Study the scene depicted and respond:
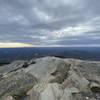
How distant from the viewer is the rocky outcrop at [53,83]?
9.68 m

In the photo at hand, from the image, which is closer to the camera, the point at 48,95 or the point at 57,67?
the point at 48,95

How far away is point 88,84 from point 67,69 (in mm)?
2365

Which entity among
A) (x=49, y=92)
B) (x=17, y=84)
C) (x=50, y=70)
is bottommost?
(x=49, y=92)

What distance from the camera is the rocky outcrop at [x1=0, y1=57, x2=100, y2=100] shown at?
968 centimetres

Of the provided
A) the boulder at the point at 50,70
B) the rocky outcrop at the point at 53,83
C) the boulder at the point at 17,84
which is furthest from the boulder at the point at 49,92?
the boulder at the point at 50,70

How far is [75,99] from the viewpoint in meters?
9.50

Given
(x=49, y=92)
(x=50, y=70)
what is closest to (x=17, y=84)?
(x=49, y=92)

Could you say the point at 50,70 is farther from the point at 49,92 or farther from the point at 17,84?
the point at 17,84

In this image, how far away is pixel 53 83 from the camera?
10.4 metres

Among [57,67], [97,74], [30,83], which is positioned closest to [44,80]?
→ [30,83]

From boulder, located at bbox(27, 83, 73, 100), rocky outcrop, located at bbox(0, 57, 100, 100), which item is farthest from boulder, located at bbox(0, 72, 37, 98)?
boulder, located at bbox(27, 83, 73, 100)

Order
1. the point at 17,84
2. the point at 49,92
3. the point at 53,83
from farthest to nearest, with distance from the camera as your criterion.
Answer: the point at 17,84 → the point at 53,83 → the point at 49,92

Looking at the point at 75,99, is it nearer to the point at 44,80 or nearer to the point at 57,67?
the point at 44,80

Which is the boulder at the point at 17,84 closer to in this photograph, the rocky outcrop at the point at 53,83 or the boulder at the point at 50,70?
the rocky outcrop at the point at 53,83
